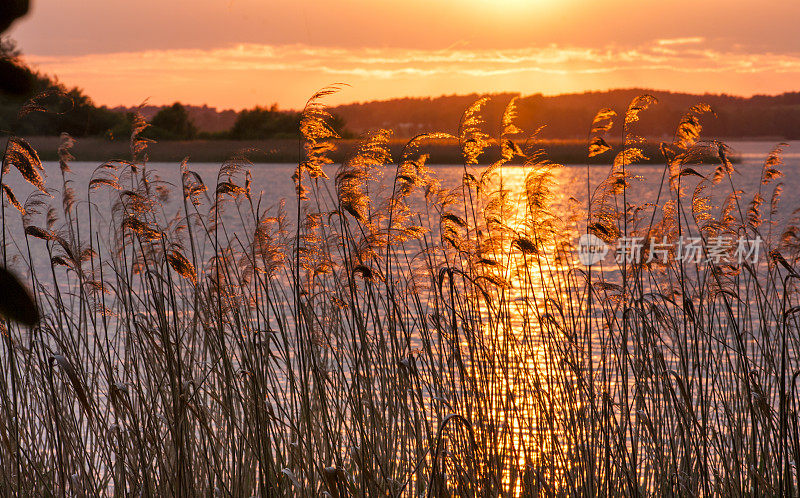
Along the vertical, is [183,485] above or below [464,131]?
below

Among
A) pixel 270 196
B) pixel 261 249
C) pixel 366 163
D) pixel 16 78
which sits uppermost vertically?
pixel 16 78

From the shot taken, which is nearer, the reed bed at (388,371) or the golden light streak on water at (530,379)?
the reed bed at (388,371)

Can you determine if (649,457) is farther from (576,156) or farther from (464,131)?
(576,156)

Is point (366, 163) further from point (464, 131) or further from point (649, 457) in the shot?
point (649, 457)

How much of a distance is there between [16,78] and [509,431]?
2.20m

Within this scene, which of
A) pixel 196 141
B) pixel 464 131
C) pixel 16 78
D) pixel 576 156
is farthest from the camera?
pixel 196 141

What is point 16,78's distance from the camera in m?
1.96

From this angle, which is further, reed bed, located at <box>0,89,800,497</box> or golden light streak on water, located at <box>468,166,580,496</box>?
golden light streak on water, located at <box>468,166,580,496</box>

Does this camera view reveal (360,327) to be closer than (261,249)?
Yes

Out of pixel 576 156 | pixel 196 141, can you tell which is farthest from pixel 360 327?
pixel 196 141

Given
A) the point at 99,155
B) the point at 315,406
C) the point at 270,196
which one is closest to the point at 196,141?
the point at 99,155

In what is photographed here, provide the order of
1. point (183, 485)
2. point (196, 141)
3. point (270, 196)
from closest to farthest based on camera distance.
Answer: point (183, 485) → point (270, 196) → point (196, 141)

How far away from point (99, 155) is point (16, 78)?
56431 millimetres

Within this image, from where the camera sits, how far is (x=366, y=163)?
2.73m
